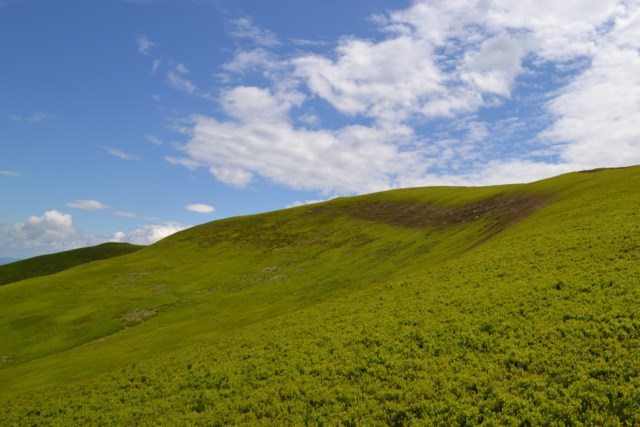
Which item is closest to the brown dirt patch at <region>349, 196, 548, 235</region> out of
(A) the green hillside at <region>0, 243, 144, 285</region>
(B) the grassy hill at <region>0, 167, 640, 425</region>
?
(B) the grassy hill at <region>0, 167, 640, 425</region>

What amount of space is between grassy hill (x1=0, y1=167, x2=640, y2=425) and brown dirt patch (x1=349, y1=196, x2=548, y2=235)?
1264 mm

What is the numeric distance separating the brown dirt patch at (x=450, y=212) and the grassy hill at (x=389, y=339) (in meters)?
1.26

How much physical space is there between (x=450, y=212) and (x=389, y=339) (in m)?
75.4

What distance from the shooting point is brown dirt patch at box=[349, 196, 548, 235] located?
7094 centimetres

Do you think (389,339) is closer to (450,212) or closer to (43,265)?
(450,212)

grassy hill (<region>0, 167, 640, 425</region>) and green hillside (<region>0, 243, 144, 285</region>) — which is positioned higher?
green hillside (<region>0, 243, 144, 285</region>)

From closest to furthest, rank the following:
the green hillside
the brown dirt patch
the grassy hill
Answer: the grassy hill → the brown dirt patch → the green hillside

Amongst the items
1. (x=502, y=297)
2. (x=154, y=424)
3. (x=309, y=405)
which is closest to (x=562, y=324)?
(x=502, y=297)

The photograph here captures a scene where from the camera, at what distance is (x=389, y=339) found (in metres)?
28.8

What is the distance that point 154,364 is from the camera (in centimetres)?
3903

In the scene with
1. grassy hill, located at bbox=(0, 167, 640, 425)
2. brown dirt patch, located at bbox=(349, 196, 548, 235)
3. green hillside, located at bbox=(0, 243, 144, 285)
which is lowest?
grassy hill, located at bbox=(0, 167, 640, 425)

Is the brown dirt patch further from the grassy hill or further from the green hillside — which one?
the green hillside

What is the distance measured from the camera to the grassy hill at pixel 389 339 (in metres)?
19.6

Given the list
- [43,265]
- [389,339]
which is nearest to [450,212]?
[389,339]
